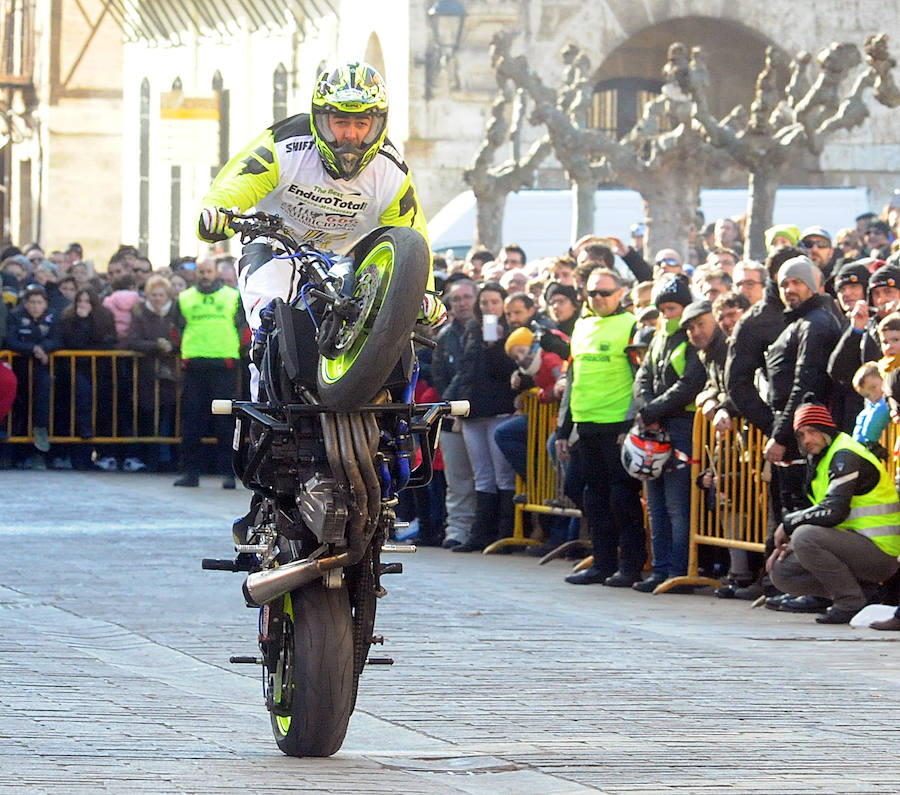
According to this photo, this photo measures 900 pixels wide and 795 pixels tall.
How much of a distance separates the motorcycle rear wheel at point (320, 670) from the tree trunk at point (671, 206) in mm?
15792

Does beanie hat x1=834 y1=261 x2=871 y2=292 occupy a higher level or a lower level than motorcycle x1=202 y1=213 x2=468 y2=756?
higher

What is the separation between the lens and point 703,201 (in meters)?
26.7

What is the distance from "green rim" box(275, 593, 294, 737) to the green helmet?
157 cm

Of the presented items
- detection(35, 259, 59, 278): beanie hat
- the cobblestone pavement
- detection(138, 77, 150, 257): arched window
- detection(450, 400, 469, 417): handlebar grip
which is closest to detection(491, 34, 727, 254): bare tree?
detection(35, 259, 59, 278): beanie hat

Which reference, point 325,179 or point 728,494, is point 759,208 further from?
Answer: point 325,179

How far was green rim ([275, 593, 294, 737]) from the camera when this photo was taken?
7648 mm

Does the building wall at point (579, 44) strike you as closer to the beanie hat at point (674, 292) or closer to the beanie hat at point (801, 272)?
the beanie hat at point (674, 292)

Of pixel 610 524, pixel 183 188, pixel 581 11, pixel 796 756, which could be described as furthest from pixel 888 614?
pixel 183 188

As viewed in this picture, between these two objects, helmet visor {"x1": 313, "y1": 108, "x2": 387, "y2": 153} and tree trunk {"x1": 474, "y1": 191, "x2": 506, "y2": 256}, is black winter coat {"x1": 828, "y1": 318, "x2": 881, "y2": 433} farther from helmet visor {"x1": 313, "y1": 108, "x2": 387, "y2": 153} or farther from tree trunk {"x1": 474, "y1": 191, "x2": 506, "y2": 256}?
tree trunk {"x1": 474, "y1": 191, "x2": 506, "y2": 256}

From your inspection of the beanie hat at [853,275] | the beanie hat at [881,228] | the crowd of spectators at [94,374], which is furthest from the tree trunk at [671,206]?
the beanie hat at [853,275]

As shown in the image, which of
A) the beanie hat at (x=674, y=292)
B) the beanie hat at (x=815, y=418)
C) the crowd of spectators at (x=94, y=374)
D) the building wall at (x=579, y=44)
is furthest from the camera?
the building wall at (x=579, y=44)

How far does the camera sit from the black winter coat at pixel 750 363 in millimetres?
12680

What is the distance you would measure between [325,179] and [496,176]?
19.7 meters

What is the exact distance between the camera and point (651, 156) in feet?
77.0
